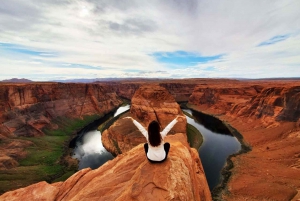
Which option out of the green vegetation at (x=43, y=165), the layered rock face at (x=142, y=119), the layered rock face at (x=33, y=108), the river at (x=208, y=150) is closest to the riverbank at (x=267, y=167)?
the river at (x=208, y=150)

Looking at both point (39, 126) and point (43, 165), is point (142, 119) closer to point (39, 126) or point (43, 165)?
point (43, 165)

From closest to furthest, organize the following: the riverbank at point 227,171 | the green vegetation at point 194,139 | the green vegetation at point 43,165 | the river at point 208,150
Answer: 1. the riverbank at point 227,171
2. the green vegetation at point 43,165
3. the river at point 208,150
4. the green vegetation at point 194,139

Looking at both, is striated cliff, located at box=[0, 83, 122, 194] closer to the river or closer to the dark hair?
the river

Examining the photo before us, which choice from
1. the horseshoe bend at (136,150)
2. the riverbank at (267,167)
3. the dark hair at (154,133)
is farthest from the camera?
the riverbank at (267,167)

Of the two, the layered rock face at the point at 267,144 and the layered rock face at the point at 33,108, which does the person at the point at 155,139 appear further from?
the layered rock face at the point at 33,108

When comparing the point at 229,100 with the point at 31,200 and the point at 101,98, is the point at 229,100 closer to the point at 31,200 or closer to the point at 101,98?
the point at 101,98

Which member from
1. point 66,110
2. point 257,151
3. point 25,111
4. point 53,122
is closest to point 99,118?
point 66,110
